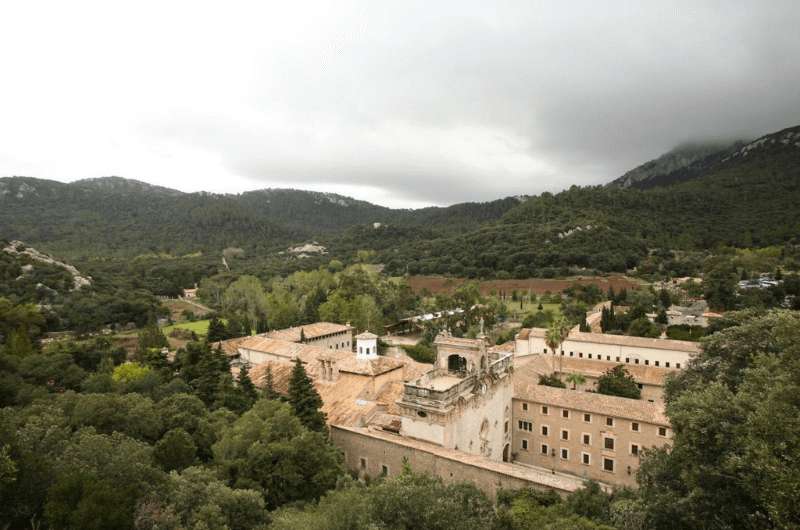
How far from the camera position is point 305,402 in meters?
24.8

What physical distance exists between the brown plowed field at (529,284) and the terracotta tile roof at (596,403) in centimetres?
6050

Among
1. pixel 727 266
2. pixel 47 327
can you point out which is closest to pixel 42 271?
pixel 47 327

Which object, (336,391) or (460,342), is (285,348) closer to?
(336,391)

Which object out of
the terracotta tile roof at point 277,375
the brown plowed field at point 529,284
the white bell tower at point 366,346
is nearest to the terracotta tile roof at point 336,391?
the terracotta tile roof at point 277,375

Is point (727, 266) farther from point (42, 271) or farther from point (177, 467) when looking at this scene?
point (42, 271)

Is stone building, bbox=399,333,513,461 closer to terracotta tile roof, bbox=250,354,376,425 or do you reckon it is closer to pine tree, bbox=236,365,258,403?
terracotta tile roof, bbox=250,354,376,425

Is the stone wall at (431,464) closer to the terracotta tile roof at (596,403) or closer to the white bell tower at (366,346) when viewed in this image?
the terracotta tile roof at (596,403)

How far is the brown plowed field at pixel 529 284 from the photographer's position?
3494 inches

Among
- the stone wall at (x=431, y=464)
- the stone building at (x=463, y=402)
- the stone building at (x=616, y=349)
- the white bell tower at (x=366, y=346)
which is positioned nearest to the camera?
the stone wall at (x=431, y=464)

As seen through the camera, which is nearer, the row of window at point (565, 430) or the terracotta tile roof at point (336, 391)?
the row of window at point (565, 430)

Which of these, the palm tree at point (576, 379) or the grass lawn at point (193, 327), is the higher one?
the grass lawn at point (193, 327)

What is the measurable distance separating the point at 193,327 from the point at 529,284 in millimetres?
63196

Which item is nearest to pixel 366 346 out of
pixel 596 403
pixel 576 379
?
pixel 596 403

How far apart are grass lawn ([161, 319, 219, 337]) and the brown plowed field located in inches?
1787
